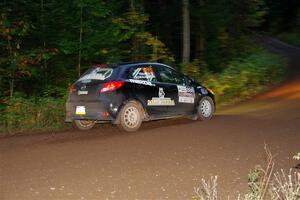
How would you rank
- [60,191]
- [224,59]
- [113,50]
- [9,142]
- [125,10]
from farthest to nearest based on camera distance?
[224,59], [125,10], [113,50], [9,142], [60,191]

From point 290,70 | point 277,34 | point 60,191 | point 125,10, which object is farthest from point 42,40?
point 277,34

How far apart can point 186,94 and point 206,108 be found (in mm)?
835

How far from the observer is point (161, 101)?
45.1 feet

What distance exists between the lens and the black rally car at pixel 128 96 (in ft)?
41.5

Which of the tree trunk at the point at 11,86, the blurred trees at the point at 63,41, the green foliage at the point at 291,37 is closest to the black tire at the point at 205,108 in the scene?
the blurred trees at the point at 63,41

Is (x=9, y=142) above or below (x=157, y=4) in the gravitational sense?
below

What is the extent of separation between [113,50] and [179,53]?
10.4m

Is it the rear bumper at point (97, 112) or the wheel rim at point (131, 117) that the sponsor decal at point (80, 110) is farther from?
the wheel rim at point (131, 117)

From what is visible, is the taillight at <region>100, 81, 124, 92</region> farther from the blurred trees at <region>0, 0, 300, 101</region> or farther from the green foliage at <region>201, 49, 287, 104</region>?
the green foliage at <region>201, 49, 287, 104</region>

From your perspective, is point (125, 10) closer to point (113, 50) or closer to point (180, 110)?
point (113, 50)

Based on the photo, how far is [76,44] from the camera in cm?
1886

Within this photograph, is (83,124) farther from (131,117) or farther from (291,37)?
(291,37)

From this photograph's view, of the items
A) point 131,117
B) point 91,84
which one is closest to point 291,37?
point 131,117

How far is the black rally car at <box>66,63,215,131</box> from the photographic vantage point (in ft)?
A: 41.5
